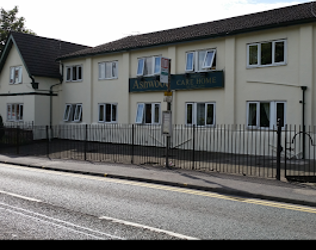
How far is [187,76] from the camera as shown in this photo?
19422 millimetres

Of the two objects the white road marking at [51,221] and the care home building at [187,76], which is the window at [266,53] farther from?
the white road marking at [51,221]

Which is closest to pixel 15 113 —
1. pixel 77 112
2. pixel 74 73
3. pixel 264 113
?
pixel 77 112

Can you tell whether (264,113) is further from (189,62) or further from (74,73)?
(74,73)

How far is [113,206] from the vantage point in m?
7.71

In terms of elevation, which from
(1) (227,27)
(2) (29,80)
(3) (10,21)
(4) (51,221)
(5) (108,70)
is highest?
(3) (10,21)

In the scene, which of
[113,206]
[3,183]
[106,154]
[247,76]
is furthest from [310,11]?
[3,183]

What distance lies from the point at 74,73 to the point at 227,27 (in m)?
12.4

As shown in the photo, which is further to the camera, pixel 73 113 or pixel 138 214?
pixel 73 113

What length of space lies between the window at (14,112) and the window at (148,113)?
10.4 meters

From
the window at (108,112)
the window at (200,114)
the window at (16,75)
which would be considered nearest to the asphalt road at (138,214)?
the window at (200,114)

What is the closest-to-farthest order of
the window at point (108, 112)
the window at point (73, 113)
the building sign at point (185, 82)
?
the building sign at point (185, 82) → the window at point (108, 112) → the window at point (73, 113)

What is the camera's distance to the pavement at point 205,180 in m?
8.84

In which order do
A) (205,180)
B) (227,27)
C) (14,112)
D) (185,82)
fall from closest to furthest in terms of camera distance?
1. (205,180)
2. (227,27)
3. (185,82)
4. (14,112)
